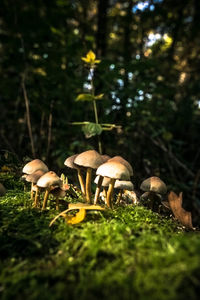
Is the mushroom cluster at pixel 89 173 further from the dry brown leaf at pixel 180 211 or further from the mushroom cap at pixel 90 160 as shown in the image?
the dry brown leaf at pixel 180 211

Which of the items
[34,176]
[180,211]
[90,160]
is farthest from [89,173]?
[180,211]

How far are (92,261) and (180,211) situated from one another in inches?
41.8

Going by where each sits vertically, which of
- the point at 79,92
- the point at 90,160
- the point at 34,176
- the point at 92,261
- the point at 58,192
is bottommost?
the point at 92,261

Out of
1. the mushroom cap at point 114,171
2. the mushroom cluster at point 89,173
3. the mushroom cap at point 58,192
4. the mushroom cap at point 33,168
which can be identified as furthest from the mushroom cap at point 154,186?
the mushroom cap at point 33,168

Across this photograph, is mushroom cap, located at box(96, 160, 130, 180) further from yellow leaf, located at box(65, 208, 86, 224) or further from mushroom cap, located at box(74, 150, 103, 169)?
yellow leaf, located at box(65, 208, 86, 224)

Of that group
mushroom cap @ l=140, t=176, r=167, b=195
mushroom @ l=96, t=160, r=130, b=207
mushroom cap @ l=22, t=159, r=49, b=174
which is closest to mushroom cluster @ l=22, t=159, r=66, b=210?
mushroom cap @ l=22, t=159, r=49, b=174

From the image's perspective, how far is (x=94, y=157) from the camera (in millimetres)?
1561

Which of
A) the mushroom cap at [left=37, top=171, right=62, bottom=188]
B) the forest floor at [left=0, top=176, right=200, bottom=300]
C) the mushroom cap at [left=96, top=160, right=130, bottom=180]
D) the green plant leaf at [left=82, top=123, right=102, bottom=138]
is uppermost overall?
the green plant leaf at [left=82, top=123, right=102, bottom=138]

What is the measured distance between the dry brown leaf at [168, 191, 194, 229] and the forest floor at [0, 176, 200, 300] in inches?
20.0

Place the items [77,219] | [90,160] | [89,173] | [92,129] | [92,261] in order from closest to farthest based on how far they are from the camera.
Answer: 1. [92,261]
2. [77,219]
3. [90,160]
4. [89,173]
5. [92,129]

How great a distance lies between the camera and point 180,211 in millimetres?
1726

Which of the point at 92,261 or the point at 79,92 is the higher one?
the point at 79,92

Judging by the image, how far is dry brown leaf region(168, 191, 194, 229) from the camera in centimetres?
167

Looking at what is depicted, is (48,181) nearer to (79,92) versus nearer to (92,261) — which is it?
(92,261)
